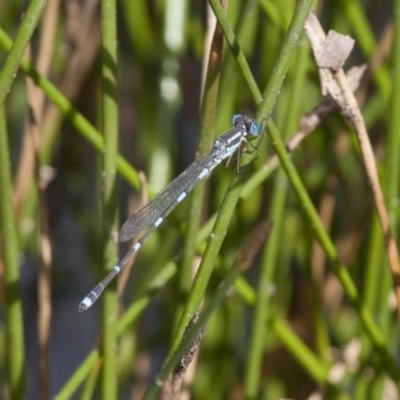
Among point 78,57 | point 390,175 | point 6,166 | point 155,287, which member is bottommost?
point 390,175

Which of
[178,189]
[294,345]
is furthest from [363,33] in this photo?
[294,345]

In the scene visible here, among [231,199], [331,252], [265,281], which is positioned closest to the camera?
[231,199]

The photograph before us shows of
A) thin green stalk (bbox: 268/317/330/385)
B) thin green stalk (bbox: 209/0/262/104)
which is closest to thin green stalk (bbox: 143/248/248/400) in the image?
thin green stalk (bbox: 209/0/262/104)

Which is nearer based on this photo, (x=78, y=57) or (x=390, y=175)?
(x=390, y=175)

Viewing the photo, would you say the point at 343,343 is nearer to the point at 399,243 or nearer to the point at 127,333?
the point at 399,243

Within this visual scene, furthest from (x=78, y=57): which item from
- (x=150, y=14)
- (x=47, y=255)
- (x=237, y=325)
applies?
(x=237, y=325)

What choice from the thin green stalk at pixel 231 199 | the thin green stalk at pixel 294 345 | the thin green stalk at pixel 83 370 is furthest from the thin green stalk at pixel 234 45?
the thin green stalk at pixel 294 345

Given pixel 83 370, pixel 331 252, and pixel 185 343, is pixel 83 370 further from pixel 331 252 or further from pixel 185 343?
pixel 331 252
